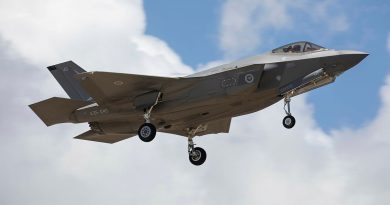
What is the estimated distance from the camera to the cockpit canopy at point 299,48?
37031 millimetres

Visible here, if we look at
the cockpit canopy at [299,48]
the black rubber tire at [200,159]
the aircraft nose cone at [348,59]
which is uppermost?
the cockpit canopy at [299,48]

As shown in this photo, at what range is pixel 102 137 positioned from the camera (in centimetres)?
4375

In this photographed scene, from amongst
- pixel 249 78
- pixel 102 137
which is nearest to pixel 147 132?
pixel 249 78

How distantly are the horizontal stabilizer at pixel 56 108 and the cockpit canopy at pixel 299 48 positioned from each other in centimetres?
954

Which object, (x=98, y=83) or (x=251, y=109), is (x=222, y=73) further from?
(x=98, y=83)

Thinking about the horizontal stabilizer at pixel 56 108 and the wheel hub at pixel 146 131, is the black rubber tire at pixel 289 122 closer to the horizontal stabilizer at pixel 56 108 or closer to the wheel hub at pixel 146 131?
the wheel hub at pixel 146 131

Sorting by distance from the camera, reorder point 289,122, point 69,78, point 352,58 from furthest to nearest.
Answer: point 69,78 → point 289,122 → point 352,58

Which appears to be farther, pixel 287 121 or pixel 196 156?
pixel 196 156

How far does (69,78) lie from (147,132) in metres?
7.59

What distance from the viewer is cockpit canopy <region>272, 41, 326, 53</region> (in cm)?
3703

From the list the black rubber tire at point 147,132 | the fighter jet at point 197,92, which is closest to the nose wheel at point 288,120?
the fighter jet at point 197,92

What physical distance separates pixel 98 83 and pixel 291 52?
8.58 meters

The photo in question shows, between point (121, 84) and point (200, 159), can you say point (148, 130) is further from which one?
point (200, 159)

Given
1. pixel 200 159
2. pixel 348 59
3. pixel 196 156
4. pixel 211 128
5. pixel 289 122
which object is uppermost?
pixel 211 128
